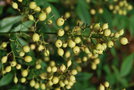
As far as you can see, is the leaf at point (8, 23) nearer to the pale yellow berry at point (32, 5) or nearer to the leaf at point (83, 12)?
the pale yellow berry at point (32, 5)

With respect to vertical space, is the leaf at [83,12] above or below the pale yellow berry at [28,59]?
above

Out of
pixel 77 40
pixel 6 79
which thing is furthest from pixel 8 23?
pixel 77 40

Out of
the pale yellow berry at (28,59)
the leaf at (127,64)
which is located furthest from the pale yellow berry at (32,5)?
the leaf at (127,64)

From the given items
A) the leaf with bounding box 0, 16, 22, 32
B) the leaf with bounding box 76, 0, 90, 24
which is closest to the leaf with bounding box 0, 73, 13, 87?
the leaf with bounding box 0, 16, 22, 32

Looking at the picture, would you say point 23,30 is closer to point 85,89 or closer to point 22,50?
point 22,50

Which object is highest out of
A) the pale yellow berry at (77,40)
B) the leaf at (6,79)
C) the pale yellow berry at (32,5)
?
the pale yellow berry at (32,5)

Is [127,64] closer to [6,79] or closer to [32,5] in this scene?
[6,79]

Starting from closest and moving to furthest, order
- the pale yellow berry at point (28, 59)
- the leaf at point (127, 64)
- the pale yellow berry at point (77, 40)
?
1. the pale yellow berry at point (77, 40)
2. the pale yellow berry at point (28, 59)
3. the leaf at point (127, 64)

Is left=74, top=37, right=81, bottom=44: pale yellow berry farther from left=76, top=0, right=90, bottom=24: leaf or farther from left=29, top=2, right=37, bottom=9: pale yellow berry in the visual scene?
left=76, top=0, right=90, bottom=24: leaf
